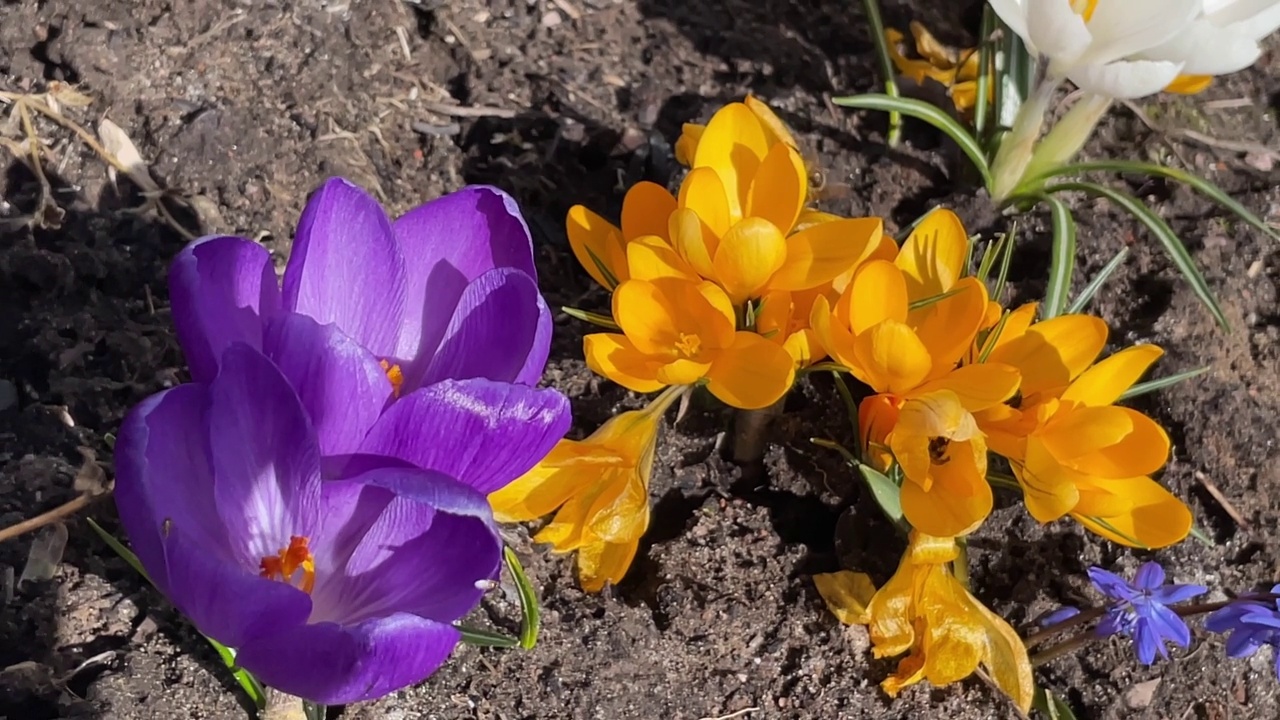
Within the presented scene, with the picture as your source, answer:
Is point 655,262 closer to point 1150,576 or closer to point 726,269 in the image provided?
point 726,269

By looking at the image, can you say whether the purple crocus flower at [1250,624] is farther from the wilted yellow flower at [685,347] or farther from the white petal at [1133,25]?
the white petal at [1133,25]

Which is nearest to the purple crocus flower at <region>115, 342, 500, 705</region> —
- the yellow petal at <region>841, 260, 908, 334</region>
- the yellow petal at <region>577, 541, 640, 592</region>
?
the yellow petal at <region>577, 541, 640, 592</region>

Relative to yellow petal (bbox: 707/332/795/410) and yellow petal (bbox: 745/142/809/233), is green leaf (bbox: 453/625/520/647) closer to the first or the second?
yellow petal (bbox: 707/332/795/410)

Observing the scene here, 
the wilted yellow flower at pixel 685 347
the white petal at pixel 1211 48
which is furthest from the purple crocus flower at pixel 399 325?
the white petal at pixel 1211 48

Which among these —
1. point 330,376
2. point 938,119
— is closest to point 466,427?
point 330,376

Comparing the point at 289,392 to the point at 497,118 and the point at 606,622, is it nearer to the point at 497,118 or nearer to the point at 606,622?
the point at 606,622

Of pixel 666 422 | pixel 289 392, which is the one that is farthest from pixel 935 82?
pixel 289 392
